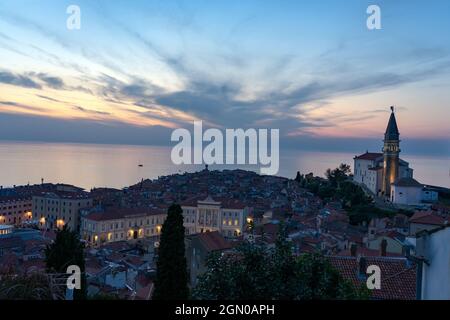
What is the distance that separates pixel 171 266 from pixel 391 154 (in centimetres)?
A: 3891

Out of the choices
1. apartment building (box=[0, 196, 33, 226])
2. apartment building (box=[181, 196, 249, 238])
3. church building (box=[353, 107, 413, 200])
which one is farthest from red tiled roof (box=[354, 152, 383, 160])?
apartment building (box=[0, 196, 33, 226])

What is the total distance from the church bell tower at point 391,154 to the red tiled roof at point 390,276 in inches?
1447

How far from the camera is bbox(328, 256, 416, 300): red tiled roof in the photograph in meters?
8.05

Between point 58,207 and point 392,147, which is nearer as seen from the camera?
point 58,207

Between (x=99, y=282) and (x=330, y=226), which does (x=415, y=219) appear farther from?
(x=99, y=282)

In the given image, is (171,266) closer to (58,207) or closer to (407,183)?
(407,183)

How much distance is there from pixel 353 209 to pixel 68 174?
6875 centimetres

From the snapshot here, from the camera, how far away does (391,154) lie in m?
44.3

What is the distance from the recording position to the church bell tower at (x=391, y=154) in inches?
1731

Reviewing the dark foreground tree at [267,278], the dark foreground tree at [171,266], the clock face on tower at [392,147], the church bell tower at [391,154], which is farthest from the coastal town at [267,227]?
the dark foreground tree at [171,266]

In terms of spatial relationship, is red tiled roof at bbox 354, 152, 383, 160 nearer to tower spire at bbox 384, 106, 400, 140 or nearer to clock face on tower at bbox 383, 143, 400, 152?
clock face on tower at bbox 383, 143, 400, 152

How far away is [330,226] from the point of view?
2381cm

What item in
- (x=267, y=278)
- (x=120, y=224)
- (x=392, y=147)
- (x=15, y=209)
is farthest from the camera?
(x=15, y=209)

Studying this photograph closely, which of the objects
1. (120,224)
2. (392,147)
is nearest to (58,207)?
(120,224)
